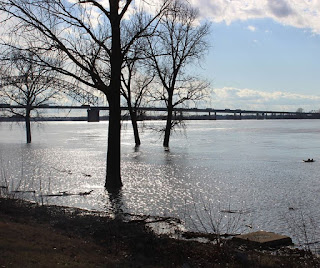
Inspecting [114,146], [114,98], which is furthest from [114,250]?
[114,98]

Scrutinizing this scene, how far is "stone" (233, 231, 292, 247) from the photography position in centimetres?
767

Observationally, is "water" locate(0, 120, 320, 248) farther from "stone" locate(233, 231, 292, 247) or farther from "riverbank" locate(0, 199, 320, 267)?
"riverbank" locate(0, 199, 320, 267)

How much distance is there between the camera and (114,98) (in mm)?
13859

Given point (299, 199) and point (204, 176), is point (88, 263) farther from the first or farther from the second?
point (204, 176)

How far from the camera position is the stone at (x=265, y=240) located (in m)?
7.67

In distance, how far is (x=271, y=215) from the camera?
34.5 feet

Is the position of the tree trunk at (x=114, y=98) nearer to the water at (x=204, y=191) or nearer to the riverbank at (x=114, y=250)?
the water at (x=204, y=191)

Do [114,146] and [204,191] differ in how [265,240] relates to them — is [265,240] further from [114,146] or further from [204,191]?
[114,146]

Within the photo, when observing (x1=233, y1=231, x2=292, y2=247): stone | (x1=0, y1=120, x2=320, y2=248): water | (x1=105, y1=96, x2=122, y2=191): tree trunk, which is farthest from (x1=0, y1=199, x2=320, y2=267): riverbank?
(x1=105, y1=96, x2=122, y2=191): tree trunk

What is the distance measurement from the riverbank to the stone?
0.24 m

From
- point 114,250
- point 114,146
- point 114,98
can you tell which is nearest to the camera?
point 114,250

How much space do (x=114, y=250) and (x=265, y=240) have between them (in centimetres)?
306

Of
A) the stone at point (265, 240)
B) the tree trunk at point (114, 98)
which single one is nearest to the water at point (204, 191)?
the stone at point (265, 240)

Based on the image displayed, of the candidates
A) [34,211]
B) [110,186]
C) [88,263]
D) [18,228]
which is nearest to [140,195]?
[110,186]
